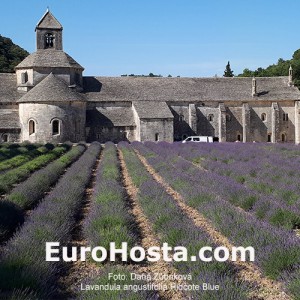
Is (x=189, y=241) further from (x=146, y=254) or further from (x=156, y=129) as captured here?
(x=156, y=129)

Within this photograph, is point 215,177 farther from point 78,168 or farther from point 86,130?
point 86,130

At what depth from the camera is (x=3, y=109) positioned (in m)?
44.3

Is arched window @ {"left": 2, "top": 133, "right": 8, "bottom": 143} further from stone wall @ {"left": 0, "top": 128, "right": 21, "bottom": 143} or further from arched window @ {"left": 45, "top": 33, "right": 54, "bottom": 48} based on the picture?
arched window @ {"left": 45, "top": 33, "right": 54, "bottom": 48}

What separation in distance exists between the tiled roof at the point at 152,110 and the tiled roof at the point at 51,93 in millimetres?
5230

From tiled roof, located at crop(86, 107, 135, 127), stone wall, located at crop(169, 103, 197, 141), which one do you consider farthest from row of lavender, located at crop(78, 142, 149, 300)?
stone wall, located at crop(169, 103, 197, 141)

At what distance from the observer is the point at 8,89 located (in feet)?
151

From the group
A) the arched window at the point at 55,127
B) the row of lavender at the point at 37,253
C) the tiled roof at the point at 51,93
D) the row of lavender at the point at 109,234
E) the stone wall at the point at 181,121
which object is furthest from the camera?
the stone wall at the point at 181,121

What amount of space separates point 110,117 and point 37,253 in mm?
40170

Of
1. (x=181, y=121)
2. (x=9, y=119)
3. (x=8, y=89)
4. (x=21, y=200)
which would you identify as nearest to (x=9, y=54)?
(x=8, y=89)

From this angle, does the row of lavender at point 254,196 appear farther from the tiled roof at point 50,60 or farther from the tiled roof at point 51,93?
the tiled roof at point 50,60

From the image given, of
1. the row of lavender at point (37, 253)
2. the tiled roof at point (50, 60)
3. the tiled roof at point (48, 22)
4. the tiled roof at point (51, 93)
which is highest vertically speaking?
the tiled roof at point (48, 22)

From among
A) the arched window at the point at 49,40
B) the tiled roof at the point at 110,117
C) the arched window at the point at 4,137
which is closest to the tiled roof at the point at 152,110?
the tiled roof at the point at 110,117

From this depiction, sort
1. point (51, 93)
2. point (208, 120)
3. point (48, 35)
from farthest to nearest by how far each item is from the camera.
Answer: point (208, 120) < point (48, 35) < point (51, 93)

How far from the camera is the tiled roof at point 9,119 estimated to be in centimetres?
4338
